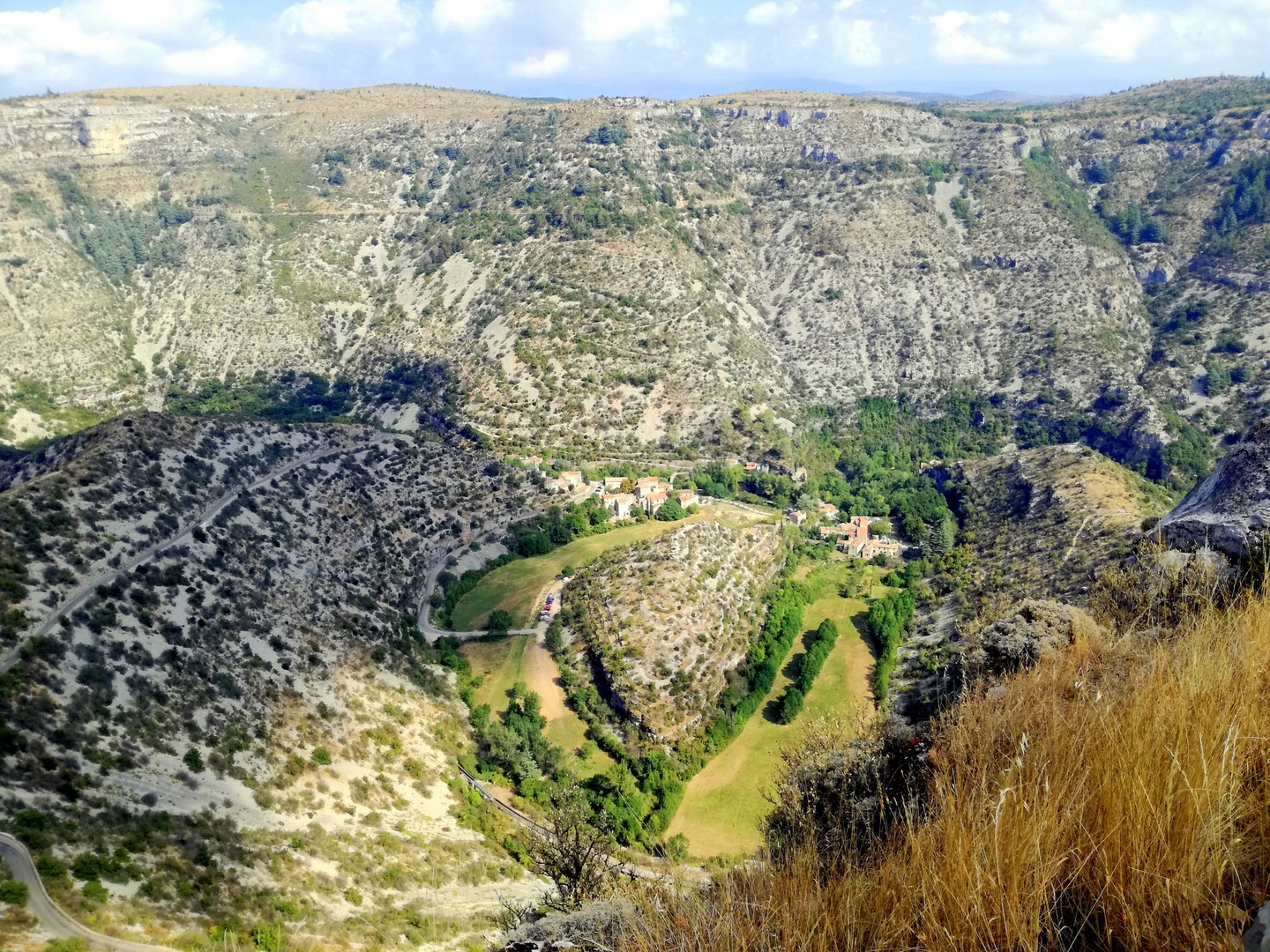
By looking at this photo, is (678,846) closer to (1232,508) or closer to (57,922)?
(57,922)

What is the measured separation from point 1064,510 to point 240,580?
49076 mm

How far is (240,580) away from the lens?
34.0m

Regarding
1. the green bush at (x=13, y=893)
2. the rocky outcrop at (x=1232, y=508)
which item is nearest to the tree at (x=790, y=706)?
the rocky outcrop at (x=1232, y=508)

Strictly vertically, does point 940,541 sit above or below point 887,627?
above

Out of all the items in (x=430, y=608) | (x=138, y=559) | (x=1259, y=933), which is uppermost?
(x=1259, y=933)

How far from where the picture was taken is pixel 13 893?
15250mm

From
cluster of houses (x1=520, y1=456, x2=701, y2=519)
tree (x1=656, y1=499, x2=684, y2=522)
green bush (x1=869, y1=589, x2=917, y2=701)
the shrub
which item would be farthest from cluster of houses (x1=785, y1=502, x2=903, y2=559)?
the shrub

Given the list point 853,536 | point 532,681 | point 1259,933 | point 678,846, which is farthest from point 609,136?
point 1259,933

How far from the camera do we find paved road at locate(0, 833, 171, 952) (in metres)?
15.0

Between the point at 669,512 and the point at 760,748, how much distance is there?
82.0 ft

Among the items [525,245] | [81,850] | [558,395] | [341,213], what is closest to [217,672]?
[81,850]

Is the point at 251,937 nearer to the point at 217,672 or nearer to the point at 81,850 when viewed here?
the point at 81,850

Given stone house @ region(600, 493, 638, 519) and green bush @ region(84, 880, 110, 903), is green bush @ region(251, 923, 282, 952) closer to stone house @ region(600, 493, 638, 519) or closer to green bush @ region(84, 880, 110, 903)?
green bush @ region(84, 880, 110, 903)

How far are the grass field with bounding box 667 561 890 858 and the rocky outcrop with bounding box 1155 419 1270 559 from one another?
439 inches
